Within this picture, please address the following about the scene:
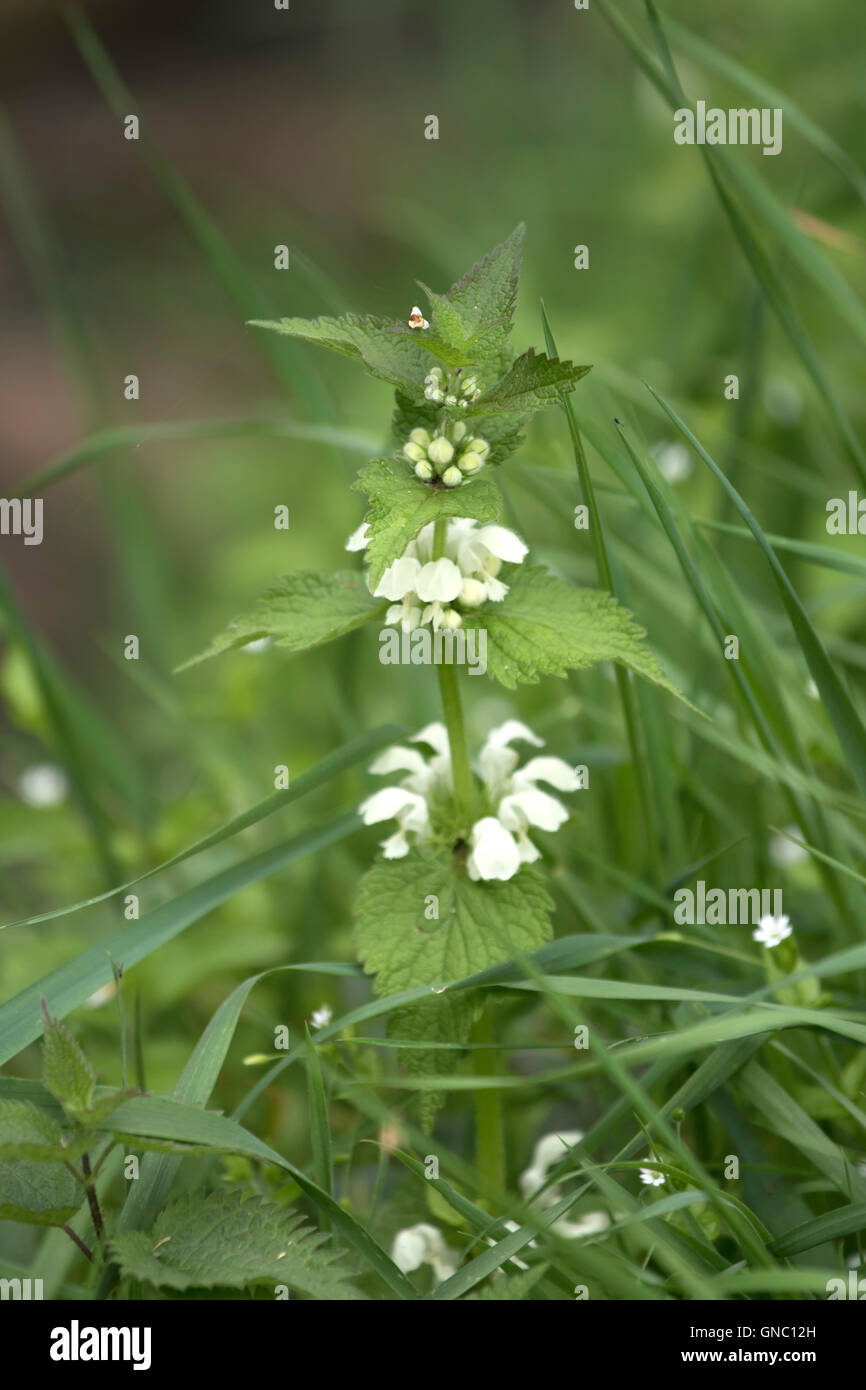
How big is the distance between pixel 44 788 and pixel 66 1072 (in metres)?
1.42

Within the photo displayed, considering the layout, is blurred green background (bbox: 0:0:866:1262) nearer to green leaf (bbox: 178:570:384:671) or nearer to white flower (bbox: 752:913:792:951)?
white flower (bbox: 752:913:792:951)

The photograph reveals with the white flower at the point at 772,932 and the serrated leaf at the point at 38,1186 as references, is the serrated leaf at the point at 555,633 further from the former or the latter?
the serrated leaf at the point at 38,1186

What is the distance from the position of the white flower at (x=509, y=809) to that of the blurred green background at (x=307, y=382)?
10.7 inches

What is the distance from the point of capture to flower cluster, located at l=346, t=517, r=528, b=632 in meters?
1.26

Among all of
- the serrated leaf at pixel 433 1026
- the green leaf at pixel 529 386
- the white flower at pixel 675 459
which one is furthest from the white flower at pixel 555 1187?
the white flower at pixel 675 459

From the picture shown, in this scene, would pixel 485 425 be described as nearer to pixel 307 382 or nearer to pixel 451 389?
pixel 451 389

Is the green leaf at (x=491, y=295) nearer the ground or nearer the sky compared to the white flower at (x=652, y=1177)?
nearer the sky

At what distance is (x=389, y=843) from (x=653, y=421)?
184 centimetres

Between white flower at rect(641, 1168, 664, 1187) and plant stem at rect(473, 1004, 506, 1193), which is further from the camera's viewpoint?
plant stem at rect(473, 1004, 506, 1193)

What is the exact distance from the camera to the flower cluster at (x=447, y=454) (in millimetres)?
1252

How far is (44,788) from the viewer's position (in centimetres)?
246

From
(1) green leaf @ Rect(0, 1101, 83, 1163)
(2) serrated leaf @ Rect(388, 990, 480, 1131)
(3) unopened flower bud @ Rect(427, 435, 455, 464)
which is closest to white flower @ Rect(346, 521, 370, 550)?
(3) unopened flower bud @ Rect(427, 435, 455, 464)

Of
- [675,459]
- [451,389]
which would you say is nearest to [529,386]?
[451,389]
